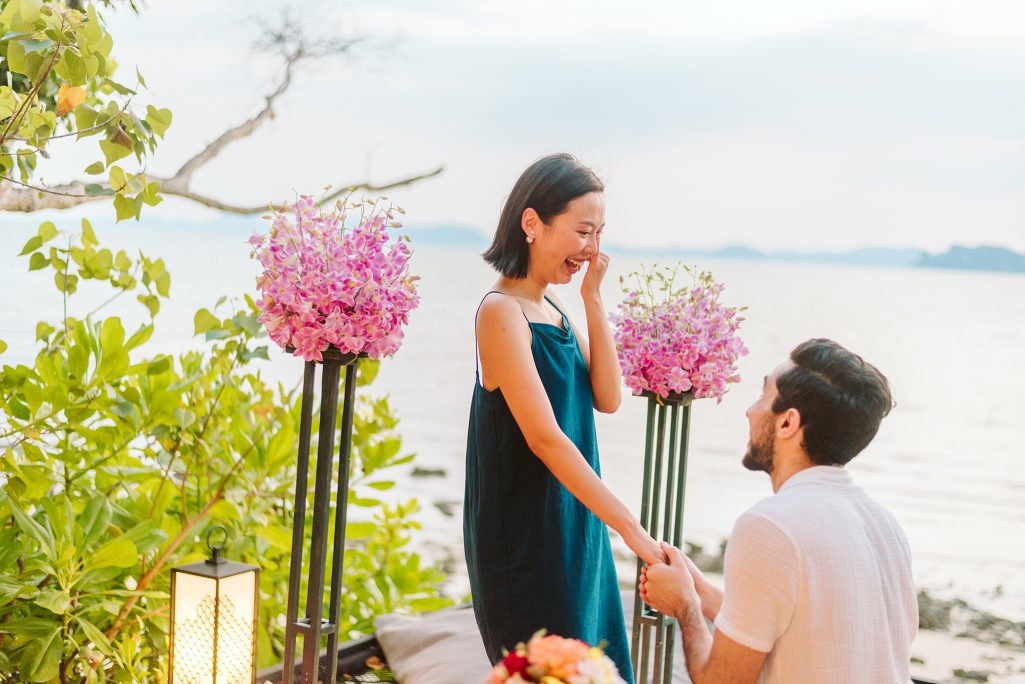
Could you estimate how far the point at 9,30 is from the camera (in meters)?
1.81

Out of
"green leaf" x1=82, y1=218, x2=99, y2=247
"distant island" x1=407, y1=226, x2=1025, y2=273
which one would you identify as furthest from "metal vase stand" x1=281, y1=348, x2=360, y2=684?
"distant island" x1=407, y1=226, x2=1025, y2=273

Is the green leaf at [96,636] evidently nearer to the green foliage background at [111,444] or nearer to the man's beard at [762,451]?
the green foliage background at [111,444]

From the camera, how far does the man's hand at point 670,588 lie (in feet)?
5.35

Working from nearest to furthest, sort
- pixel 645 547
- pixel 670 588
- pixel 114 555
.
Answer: pixel 670 588
pixel 645 547
pixel 114 555

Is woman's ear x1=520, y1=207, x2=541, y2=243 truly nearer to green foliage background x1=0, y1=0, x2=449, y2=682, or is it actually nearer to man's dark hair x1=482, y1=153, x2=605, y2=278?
man's dark hair x1=482, y1=153, x2=605, y2=278

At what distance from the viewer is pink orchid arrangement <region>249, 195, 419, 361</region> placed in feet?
5.99

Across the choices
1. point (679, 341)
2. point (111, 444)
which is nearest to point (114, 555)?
point (111, 444)

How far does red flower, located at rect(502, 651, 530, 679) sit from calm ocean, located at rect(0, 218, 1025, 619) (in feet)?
6.92

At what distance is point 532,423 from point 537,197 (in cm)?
45

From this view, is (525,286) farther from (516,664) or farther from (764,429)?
(516,664)

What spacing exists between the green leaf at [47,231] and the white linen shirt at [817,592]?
190 centimetres

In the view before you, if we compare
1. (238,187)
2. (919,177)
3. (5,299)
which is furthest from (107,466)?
(919,177)

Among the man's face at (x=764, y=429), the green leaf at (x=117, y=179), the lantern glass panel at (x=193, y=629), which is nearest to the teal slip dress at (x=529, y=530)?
the man's face at (x=764, y=429)

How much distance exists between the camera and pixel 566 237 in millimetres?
1972
